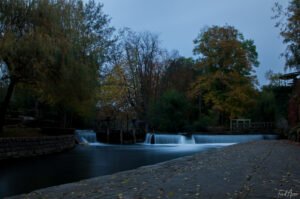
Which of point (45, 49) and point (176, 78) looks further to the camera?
point (176, 78)

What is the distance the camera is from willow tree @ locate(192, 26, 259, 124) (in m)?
43.0

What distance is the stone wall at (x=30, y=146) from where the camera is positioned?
1966 centimetres

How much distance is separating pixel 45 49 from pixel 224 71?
28.3 m

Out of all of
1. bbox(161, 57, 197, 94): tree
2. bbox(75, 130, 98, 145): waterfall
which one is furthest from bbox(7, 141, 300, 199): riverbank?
bbox(161, 57, 197, 94): tree

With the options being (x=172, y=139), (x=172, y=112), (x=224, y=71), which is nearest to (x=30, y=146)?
(x=172, y=139)

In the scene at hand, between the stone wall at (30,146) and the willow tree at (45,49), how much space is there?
7.46 feet

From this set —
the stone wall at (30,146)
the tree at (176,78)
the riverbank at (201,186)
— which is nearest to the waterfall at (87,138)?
the stone wall at (30,146)

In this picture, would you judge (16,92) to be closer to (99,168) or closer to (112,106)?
(99,168)

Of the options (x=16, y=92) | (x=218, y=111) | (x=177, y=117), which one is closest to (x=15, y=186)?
(x=16, y=92)

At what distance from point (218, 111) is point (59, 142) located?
24047 mm

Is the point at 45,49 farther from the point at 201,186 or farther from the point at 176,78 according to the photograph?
the point at 176,78

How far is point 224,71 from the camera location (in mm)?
44781

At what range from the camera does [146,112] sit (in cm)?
4891

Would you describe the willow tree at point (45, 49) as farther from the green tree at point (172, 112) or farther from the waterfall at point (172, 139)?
the green tree at point (172, 112)
